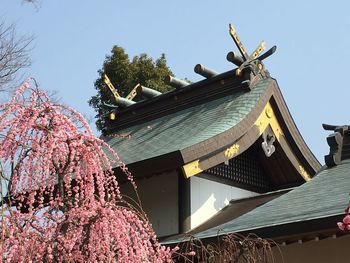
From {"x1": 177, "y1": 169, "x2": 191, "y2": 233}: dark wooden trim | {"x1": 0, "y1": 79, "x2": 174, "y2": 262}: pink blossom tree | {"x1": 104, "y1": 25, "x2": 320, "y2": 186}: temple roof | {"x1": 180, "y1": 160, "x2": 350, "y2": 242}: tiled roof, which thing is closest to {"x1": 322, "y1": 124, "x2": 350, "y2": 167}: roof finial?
{"x1": 180, "y1": 160, "x2": 350, "y2": 242}: tiled roof

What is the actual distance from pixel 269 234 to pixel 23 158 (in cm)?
275

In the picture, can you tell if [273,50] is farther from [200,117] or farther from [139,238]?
[139,238]

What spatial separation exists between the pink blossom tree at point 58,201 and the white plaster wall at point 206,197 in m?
3.95

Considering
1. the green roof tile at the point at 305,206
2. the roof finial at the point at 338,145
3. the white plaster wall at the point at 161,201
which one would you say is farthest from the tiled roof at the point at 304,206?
the white plaster wall at the point at 161,201

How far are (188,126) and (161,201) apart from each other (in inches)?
69.1

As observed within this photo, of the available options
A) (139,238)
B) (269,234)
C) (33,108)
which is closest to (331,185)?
(269,234)

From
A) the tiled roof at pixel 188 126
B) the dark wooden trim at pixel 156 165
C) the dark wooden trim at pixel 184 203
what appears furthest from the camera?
the tiled roof at pixel 188 126

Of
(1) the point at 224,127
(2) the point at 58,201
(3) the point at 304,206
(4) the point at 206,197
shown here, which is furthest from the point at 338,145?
(2) the point at 58,201

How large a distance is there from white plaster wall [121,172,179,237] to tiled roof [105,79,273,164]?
428mm

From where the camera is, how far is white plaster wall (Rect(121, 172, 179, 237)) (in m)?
9.17

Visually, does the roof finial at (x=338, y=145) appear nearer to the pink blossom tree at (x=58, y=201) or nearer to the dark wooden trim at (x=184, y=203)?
Answer: the dark wooden trim at (x=184, y=203)

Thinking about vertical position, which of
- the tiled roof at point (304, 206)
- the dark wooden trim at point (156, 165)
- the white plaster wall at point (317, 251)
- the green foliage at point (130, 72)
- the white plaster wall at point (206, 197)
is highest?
the green foliage at point (130, 72)

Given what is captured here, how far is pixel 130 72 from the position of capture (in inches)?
821

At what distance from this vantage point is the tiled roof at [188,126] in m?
9.52
